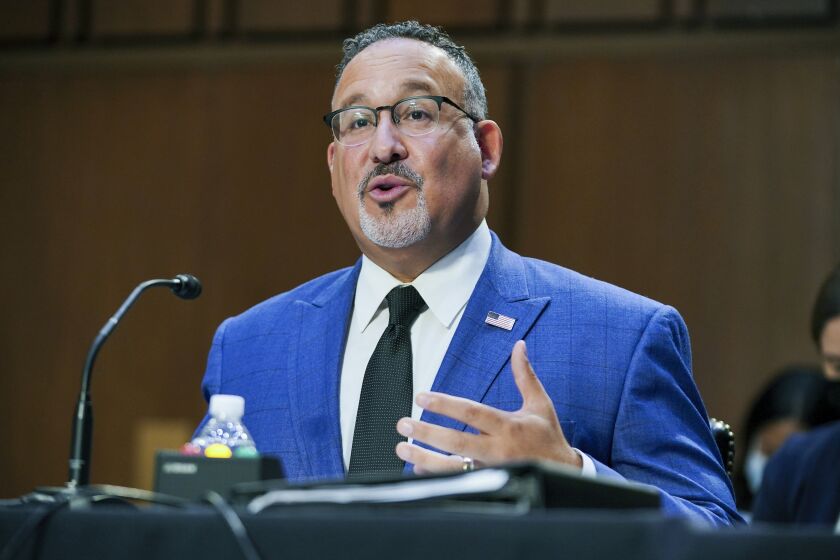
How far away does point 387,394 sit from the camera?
7.14 ft

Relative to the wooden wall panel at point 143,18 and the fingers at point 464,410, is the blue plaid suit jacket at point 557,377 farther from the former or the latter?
the wooden wall panel at point 143,18

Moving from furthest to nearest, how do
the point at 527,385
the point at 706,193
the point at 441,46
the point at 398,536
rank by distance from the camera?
the point at 706,193 → the point at 441,46 → the point at 527,385 → the point at 398,536

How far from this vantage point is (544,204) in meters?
5.27

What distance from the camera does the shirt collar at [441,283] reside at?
2318 millimetres

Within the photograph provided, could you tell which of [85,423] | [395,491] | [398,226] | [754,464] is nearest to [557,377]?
[398,226]

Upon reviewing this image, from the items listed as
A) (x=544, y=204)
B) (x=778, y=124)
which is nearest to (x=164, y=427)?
(x=544, y=204)

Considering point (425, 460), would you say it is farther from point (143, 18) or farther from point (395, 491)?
point (143, 18)

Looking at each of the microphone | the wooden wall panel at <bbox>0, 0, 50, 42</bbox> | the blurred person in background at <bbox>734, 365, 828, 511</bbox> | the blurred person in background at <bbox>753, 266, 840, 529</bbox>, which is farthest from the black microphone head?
the wooden wall panel at <bbox>0, 0, 50, 42</bbox>

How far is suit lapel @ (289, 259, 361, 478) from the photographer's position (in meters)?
2.16

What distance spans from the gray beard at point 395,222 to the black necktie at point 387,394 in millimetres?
94

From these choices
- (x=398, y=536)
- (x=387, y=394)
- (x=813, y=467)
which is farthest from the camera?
(x=813, y=467)

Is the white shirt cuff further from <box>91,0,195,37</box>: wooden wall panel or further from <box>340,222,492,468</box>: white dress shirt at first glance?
<box>91,0,195,37</box>: wooden wall panel

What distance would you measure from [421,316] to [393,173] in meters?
0.28

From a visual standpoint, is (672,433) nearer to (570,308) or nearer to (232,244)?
(570,308)
